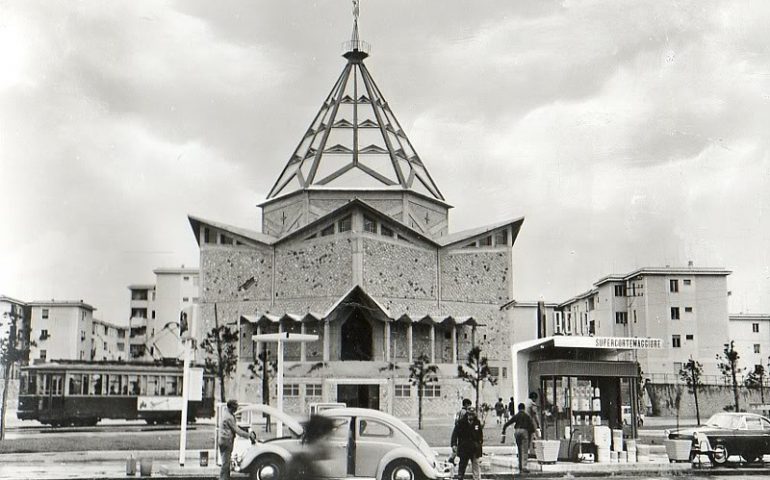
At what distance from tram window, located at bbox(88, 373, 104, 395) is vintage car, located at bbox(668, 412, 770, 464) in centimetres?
Result: 2130

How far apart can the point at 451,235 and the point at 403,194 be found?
3.83 meters

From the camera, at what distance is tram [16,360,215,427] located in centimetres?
3036

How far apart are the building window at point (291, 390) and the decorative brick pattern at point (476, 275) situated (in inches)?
381

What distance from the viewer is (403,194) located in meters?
48.7

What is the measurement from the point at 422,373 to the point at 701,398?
17.9 meters

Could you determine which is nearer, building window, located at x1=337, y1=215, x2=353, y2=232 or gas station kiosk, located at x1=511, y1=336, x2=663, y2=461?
gas station kiosk, located at x1=511, y1=336, x2=663, y2=461

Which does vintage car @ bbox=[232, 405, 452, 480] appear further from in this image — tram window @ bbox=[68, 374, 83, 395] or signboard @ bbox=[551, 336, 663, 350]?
tram window @ bbox=[68, 374, 83, 395]

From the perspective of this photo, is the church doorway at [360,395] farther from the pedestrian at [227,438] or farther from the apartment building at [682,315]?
the pedestrian at [227,438]

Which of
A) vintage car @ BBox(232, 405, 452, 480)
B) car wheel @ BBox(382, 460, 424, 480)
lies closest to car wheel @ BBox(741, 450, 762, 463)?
vintage car @ BBox(232, 405, 452, 480)

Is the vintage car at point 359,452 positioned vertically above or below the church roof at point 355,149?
below

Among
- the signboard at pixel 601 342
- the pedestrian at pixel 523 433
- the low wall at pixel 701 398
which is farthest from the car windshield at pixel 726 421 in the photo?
the low wall at pixel 701 398

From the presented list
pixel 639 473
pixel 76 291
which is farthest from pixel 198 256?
pixel 639 473

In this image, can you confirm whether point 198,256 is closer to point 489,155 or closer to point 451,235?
point 451,235

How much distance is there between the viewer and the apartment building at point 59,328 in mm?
50750
